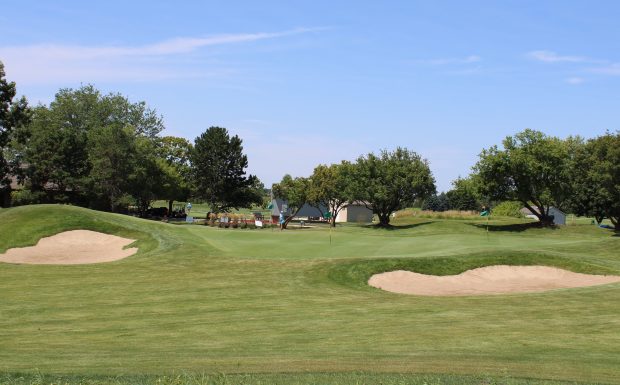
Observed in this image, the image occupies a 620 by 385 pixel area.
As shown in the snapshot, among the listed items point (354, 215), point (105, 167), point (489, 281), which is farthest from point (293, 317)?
point (354, 215)

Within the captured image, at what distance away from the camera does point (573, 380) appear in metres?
11.8

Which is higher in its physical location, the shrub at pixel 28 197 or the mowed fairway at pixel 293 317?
the shrub at pixel 28 197

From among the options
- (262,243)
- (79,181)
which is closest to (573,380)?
(262,243)

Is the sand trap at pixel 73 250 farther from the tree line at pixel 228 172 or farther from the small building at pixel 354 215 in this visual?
the small building at pixel 354 215

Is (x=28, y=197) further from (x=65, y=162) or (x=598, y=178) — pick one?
(x=598, y=178)

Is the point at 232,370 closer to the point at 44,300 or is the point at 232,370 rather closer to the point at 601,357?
the point at 601,357

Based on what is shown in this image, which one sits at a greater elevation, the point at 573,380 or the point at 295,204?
the point at 295,204

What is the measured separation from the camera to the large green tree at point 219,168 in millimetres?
93750

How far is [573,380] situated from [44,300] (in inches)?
727

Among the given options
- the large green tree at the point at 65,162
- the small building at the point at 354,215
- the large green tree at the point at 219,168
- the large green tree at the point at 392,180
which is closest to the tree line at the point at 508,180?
the large green tree at the point at 392,180

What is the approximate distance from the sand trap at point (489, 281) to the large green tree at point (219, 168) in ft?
219

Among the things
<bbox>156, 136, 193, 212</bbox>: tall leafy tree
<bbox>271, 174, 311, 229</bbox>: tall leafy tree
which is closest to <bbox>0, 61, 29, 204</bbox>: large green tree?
<bbox>156, 136, 193, 212</bbox>: tall leafy tree

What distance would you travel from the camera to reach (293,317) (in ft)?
64.1

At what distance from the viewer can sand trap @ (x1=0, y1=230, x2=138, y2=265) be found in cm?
3594
